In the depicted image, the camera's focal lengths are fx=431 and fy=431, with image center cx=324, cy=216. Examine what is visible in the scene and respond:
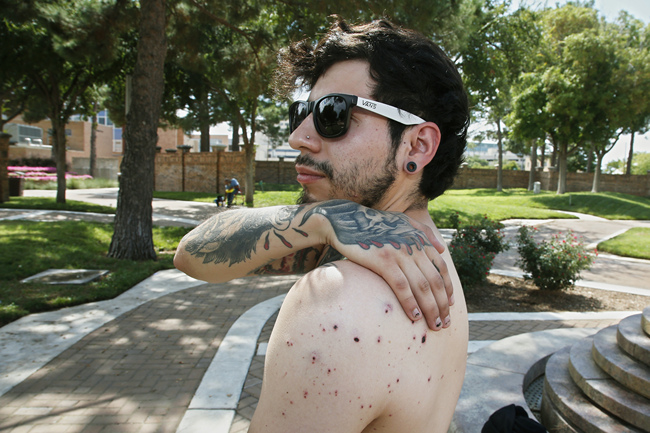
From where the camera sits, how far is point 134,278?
789cm

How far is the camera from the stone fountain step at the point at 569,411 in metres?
3.10

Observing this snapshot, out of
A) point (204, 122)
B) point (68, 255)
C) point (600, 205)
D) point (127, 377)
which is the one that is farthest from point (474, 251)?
point (204, 122)

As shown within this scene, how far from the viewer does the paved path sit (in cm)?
366

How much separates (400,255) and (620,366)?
3.32m

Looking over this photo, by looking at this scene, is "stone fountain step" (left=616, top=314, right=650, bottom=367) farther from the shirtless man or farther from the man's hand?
the man's hand

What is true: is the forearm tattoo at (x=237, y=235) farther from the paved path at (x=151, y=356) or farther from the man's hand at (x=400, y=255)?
the paved path at (x=151, y=356)

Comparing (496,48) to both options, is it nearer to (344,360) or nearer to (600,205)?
(600,205)

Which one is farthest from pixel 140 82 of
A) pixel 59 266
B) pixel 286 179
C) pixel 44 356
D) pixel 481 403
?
pixel 286 179

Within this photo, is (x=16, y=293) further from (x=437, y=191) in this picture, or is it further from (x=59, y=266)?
(x=437, y=191)

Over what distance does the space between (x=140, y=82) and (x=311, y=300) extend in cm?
919

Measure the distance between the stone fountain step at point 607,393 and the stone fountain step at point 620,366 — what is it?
0.05 meters

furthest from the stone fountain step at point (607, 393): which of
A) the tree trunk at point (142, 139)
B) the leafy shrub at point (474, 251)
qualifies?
the tree trunk at point (142, 139)

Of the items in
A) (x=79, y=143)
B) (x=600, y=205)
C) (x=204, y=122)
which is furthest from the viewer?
(x=79, y=143)

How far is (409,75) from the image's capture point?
53.5 inches
